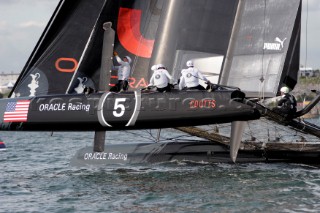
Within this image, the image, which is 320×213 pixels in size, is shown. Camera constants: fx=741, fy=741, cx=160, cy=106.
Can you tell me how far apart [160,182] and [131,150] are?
10.6 feet

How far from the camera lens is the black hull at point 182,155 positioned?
1512 cm

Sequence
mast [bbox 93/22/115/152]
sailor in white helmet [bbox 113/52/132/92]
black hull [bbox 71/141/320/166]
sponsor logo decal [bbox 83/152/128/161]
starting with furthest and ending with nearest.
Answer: sponsor logo decal [bbox 83/152/128/161] → black hull [bbox 71/141/320/166] → sailor in white helmet [bbox 113/52/132/92] → mast [bbox 93/22/115/152]

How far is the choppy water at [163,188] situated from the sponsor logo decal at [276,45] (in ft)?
7.77

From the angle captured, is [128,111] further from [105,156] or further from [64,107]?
[105,156]

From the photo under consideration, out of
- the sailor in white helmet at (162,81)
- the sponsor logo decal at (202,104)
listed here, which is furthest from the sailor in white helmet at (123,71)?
the sponsor logo decal at (202,104)

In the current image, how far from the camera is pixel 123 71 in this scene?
14977 millimetres

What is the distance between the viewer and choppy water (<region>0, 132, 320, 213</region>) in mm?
10852

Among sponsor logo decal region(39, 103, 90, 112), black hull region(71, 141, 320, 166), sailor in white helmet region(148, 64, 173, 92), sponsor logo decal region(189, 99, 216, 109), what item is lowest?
black hull region(71, 141, 320, 166)

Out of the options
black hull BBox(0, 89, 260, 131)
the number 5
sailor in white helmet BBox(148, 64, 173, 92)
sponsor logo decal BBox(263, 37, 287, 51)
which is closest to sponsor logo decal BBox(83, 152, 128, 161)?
black hull BBox(0, 89, 260, 131)

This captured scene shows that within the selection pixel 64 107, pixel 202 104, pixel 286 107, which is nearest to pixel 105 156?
pixel 64 107

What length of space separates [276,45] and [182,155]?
9.93 ft

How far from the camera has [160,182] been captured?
42.4 feet

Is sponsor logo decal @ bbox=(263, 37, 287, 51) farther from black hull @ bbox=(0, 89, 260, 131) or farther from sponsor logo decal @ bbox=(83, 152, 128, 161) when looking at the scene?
sponsor logo decal @ bbox=(83, 152, 128, 161)

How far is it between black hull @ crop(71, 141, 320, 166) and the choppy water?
0.20 m
